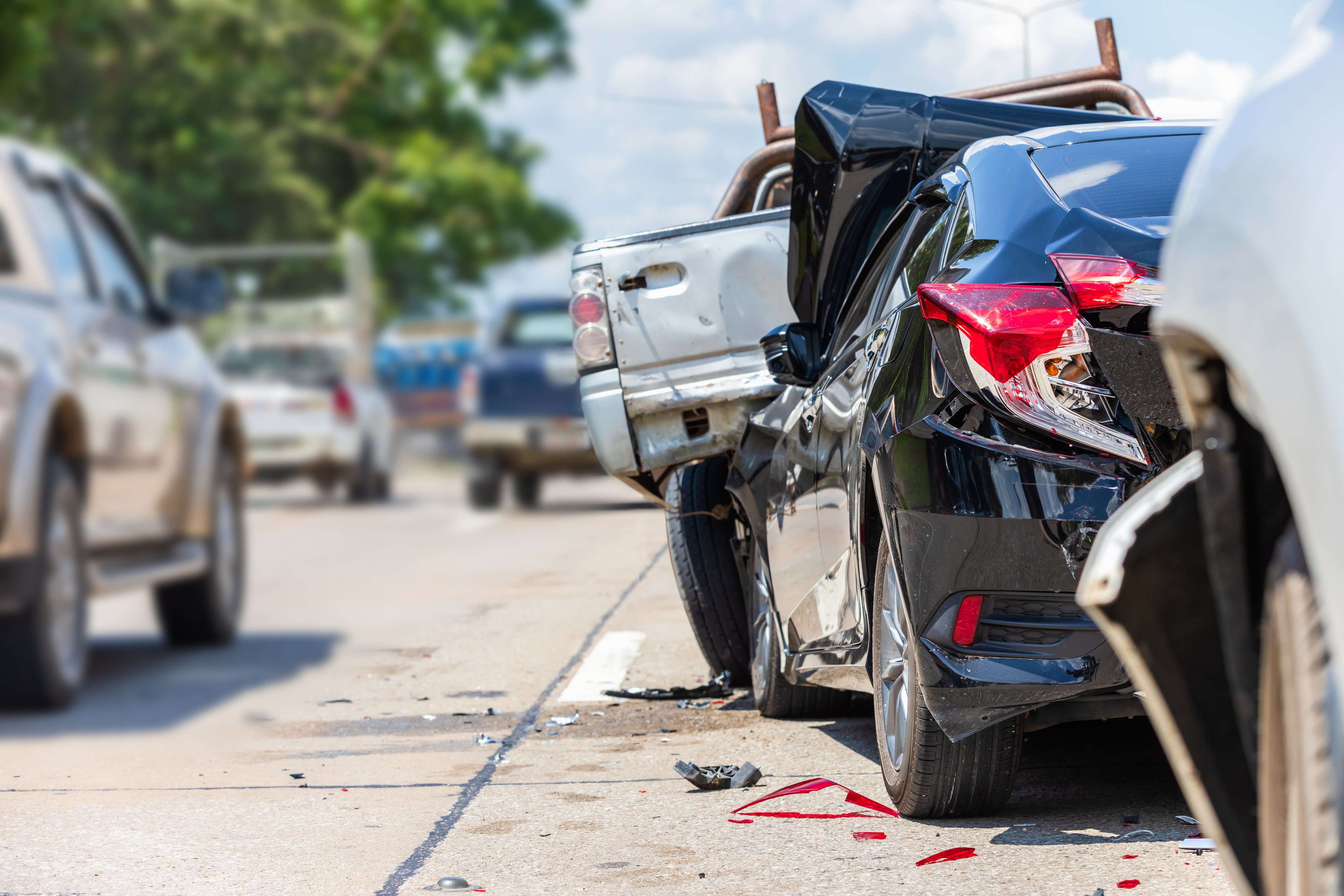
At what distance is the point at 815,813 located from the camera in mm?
4633

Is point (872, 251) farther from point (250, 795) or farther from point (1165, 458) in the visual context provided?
point (250, 795)

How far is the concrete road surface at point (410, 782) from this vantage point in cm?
405

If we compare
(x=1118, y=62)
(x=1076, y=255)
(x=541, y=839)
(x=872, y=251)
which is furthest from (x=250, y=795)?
(x=1118, y=62)

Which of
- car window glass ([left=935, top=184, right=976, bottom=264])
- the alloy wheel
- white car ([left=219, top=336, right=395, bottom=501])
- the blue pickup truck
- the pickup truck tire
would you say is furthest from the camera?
the pickup truck tire

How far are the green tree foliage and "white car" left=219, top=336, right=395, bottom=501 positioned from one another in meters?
0.33

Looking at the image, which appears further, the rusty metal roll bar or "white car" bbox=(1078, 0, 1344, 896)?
the rusty metal roll bar

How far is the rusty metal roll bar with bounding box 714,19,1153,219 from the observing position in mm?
7750

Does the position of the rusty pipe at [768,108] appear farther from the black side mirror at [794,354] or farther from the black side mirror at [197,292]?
the black side mirror at [197,292]

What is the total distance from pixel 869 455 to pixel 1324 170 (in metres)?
2.13

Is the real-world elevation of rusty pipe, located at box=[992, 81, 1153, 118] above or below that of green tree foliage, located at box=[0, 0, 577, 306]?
above

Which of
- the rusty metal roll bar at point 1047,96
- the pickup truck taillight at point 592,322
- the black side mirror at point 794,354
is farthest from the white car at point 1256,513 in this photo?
the rusty metal roll bar at point 1047,96

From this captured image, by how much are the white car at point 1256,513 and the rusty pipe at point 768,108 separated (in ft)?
20.2

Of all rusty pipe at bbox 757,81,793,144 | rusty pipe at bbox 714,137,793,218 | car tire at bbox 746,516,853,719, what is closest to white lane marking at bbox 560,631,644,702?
car tire at bbox 746,516,853,719

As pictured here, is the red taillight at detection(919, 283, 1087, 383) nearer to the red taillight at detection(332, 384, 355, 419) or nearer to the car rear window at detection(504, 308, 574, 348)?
the red taillight at detection(332, 384, 355, 419)
